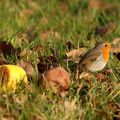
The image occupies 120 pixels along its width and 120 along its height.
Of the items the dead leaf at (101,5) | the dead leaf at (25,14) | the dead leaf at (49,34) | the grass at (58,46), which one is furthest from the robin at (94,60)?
the dead leaf at (101,5)

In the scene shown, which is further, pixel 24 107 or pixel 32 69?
pixel 32 69

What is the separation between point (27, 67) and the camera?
5867 mm

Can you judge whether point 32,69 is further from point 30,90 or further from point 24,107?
point 24,107

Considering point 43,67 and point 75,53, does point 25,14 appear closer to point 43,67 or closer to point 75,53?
point 75,53

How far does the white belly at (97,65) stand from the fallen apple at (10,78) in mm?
903

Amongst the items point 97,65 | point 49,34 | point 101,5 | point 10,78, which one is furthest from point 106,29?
point 10,78

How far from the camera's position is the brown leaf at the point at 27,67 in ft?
19.0

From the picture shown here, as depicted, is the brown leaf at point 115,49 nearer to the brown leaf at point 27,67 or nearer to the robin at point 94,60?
the robin at point 94,60

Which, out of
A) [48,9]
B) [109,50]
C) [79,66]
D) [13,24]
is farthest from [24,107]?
[48,9]

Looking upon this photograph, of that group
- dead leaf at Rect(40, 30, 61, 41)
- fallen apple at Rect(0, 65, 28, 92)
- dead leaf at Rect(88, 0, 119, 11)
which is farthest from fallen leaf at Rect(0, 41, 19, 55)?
dead leaf at Rect(88, 0, 119, 11)

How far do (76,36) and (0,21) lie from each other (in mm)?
1007

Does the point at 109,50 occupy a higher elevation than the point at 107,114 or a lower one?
higher

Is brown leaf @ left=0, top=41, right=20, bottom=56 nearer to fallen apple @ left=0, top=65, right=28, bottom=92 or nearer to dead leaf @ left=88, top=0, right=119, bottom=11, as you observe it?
fallen apple @ left=0, top=65, right=28, bottom=92

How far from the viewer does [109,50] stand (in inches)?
253
